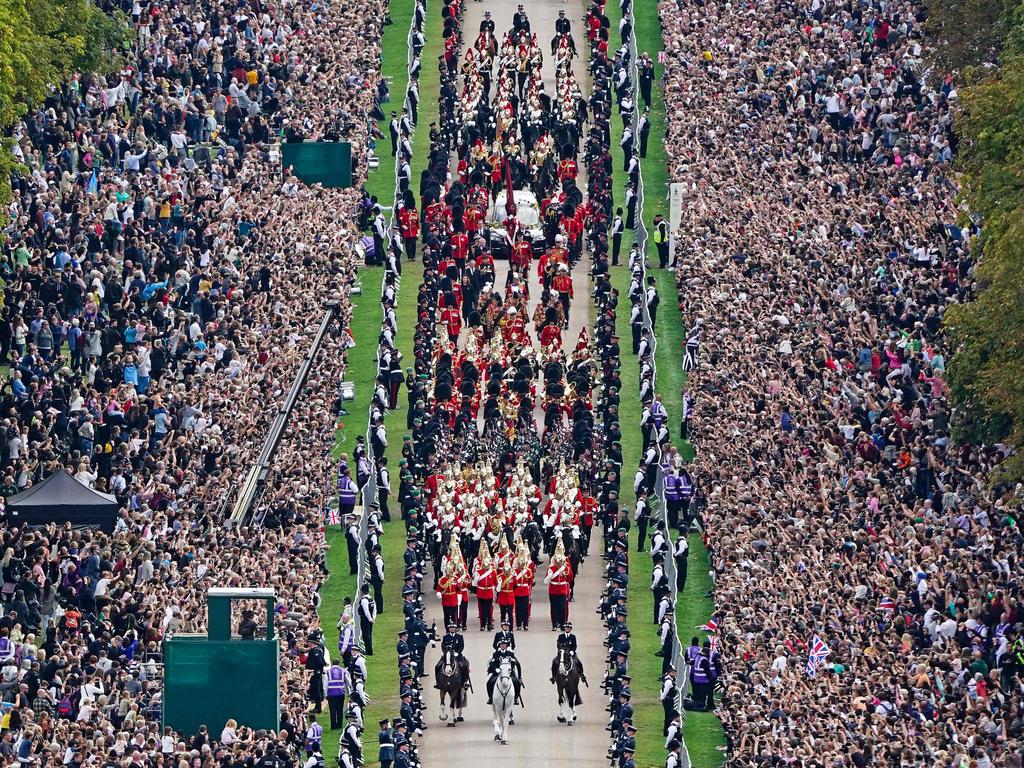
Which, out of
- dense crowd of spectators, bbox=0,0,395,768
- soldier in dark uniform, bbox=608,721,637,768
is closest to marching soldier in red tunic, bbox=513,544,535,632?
dense crowd of spectators, bbox=0,0,395,768

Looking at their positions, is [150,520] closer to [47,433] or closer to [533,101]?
[47,433]

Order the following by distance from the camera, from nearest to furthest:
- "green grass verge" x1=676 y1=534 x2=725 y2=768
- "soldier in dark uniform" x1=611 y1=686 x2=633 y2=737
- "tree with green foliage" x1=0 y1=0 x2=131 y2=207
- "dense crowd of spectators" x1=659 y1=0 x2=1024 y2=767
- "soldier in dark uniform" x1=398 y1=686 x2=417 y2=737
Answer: "dense crowd of spectators" x1=659 y1=0 x2=1024 y2=767, "soldier in dark uniform" x1=611 y1=686 x2=633 y2=737, "soldier in dark uniform" x1=398 y1=686 x2=417 y2=737, "green grass verge" x1=676 y1=534 x2=725 y2=768, "tree with green foliage" x1=0 y1=0 x2=131 y2=207

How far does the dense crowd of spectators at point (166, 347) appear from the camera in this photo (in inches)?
2078

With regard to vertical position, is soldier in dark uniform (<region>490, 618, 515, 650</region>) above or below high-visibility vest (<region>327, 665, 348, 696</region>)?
above

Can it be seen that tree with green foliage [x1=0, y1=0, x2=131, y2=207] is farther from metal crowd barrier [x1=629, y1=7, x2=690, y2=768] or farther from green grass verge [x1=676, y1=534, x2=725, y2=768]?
green grass verge [x1=676, y1=534, x2=725, y2=768]

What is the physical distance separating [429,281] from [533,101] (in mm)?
11212

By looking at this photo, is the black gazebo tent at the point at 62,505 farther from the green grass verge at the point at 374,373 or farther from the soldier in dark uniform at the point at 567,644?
the soldier in dark uniform at the point at 567,644

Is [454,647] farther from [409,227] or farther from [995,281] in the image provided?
[409,227]

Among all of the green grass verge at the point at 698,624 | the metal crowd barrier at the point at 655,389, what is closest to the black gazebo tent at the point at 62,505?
the metal crowd barrier at the point at 655,389

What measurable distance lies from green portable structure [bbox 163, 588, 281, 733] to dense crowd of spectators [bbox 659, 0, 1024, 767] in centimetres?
747

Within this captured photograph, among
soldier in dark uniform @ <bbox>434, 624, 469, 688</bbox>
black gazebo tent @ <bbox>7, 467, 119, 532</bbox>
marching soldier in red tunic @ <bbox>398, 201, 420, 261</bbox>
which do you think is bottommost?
soldier in dark uniform @ <bbox>434, 624, 469, 688</bbox>

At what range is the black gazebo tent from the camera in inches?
2203

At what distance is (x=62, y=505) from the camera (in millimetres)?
55969

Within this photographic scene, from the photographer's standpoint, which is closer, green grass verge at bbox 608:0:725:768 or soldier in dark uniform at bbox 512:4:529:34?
green grass verge at bbox 608:0:725:768
